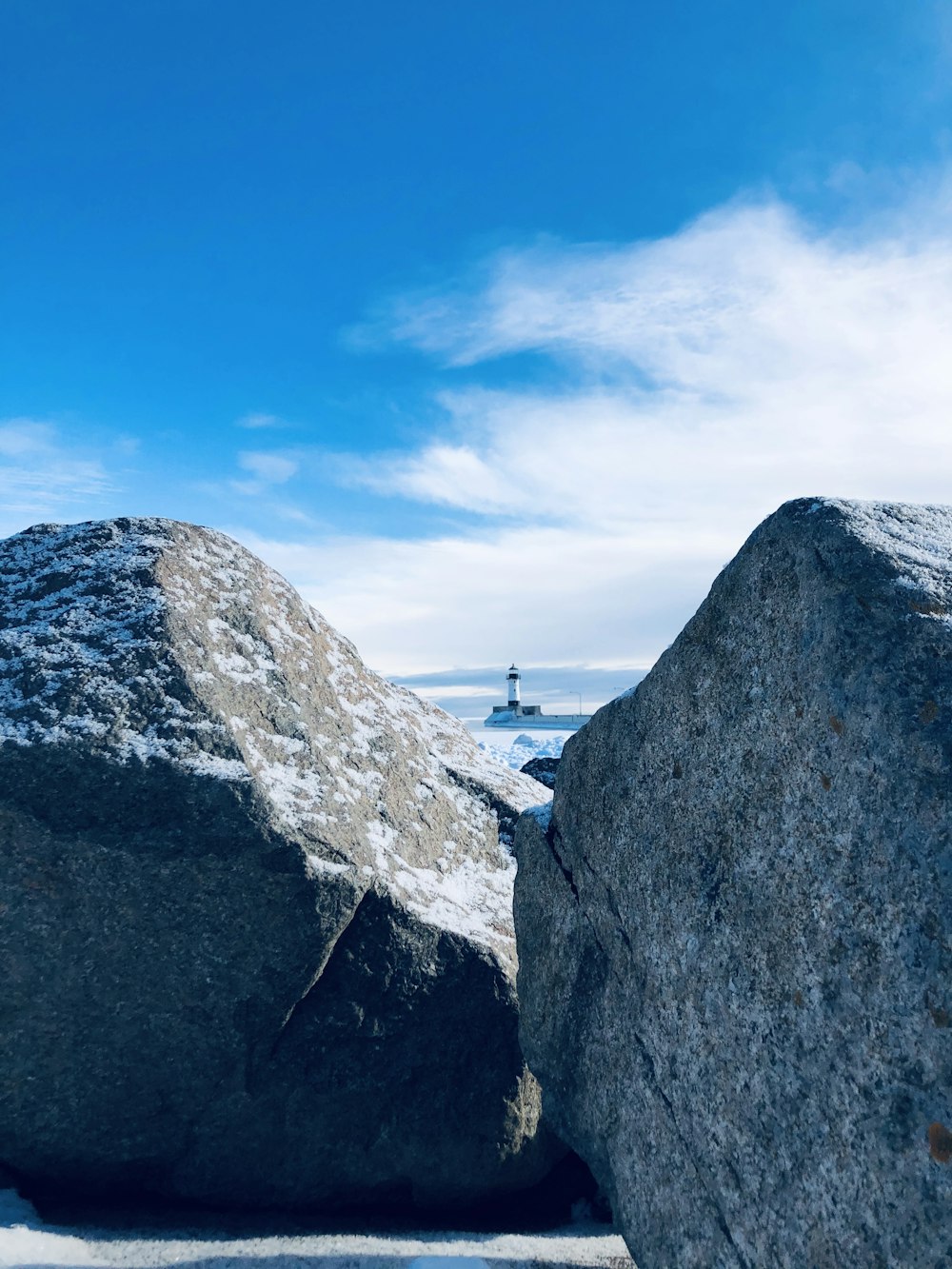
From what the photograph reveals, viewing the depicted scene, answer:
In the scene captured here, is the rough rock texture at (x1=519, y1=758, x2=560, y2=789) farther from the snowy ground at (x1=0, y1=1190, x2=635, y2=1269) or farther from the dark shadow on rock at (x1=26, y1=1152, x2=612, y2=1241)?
the snowy ground at (x1=0, y1=1190, x2=635, y2=1269)

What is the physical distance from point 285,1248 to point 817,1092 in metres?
2.84

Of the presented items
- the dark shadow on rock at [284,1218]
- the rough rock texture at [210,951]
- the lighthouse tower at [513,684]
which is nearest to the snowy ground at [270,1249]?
the dark shadow on rock at [284,1218]

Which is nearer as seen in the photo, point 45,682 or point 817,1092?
point 817,1092

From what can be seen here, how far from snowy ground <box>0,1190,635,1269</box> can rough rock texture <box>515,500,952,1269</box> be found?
0.74 meters

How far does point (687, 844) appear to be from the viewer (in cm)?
334

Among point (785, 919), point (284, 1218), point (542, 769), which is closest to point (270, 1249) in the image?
point (284, 1218)

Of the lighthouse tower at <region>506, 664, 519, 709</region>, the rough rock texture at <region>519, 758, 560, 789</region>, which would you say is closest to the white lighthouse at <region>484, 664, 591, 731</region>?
the lighthouse tower at <region>506, 664, 519, 709</region>

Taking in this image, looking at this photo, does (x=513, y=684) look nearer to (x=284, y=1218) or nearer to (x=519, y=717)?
(x=519, y=717)

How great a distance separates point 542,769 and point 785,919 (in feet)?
18.6

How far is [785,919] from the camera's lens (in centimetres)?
278

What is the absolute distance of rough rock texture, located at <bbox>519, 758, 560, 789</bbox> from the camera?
8.25 meters

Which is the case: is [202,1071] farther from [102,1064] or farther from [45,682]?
[45,682]

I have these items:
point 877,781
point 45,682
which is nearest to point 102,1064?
point 45,682

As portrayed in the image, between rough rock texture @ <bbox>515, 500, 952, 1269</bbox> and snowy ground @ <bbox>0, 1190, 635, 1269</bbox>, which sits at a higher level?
rough rock texture @ <bbox>515, 500, 952, 1269</bbox>
